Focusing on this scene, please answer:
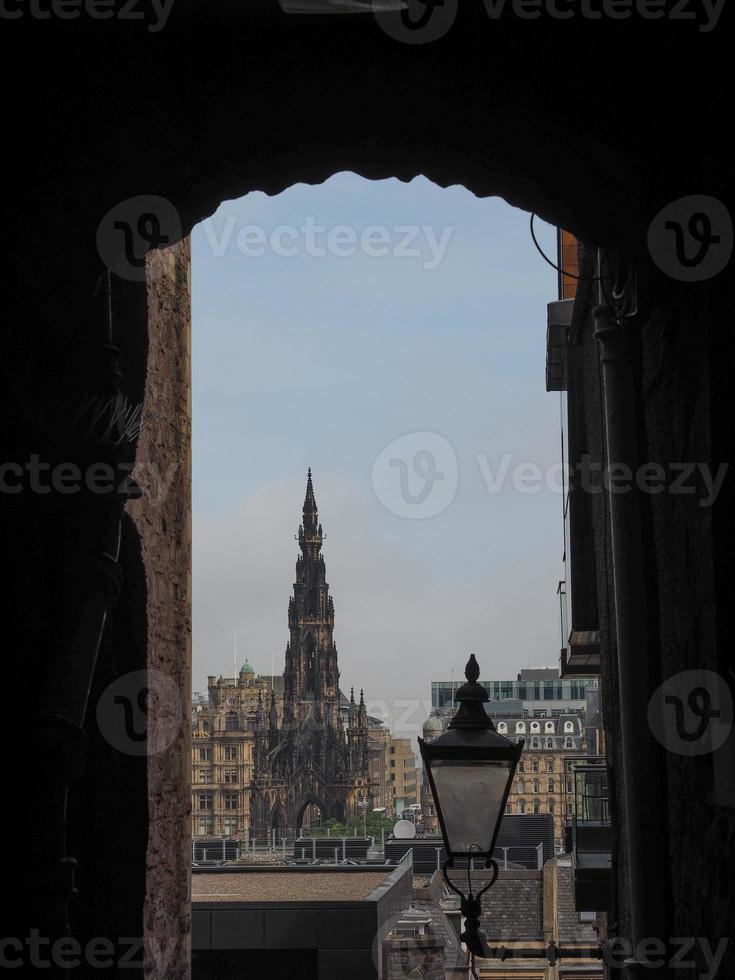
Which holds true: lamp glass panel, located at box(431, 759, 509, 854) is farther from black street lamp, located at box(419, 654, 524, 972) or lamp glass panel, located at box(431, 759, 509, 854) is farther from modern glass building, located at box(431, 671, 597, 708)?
modern glass building, located at box(431, 671, 597, 708)

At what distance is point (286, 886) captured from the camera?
50.4ft

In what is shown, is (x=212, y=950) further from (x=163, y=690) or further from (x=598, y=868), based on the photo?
(x=163, y=690)

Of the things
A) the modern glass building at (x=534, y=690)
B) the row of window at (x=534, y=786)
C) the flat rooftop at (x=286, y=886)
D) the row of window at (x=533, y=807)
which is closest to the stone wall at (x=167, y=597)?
the flat rooftop at (x=286, y=886)

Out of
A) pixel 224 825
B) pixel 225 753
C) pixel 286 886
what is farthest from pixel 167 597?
pixel 225 753

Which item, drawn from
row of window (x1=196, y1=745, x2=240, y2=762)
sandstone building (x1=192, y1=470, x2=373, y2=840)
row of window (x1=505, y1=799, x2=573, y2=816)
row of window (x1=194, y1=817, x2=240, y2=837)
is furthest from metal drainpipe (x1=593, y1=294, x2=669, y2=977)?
row of window (x1=505, y1=799, x2=573, y2=816)

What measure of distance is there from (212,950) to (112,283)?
8358mm

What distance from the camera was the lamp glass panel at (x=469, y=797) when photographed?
482 centimetres

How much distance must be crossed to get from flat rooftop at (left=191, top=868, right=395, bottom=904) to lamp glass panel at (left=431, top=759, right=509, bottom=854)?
314 inches

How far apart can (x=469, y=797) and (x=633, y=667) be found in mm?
854

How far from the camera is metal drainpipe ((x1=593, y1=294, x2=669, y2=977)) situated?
13.9 feet

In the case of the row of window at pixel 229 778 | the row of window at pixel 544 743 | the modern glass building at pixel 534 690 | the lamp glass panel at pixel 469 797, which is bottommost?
the lamp glass panel at pixel 469 797

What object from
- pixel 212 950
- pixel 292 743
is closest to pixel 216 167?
pixel 212 950

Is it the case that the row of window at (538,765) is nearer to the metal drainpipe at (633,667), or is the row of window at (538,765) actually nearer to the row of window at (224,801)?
the row of window at (224,801)

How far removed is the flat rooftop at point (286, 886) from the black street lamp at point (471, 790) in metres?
7.94
